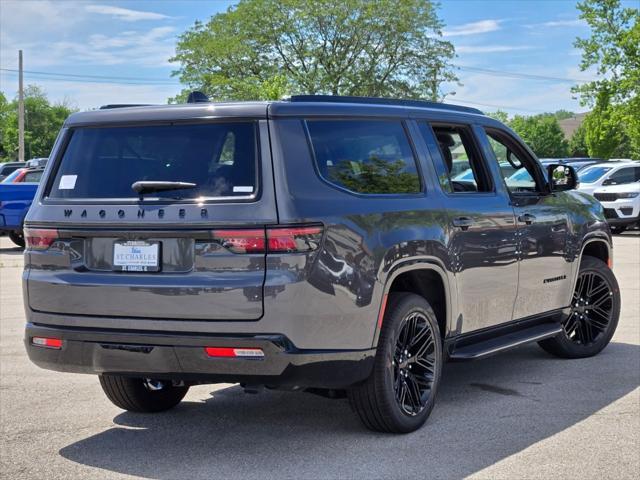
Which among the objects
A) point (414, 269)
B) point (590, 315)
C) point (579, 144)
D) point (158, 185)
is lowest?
point (590, 315)

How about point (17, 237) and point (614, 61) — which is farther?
point (614, 61)

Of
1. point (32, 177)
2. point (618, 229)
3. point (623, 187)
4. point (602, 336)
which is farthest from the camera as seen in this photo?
point (618, 229)

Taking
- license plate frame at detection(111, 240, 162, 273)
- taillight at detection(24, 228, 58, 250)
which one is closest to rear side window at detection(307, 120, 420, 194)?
license plate frame at detection(111, 240, 162, 273)

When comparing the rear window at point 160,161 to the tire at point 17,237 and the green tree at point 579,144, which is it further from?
the green tree at point 579,144

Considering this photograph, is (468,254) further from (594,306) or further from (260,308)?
(594,306)

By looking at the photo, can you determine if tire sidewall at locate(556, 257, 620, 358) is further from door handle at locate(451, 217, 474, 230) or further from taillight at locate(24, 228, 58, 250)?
taillight at locate(24, 228, 58, 250)

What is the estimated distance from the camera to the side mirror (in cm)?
752

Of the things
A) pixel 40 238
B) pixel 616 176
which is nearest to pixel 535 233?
pixel 40 238

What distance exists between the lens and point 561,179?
7555mm

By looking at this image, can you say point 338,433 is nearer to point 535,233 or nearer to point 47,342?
point 47,342

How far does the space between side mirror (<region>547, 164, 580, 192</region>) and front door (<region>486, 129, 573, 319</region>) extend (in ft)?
A: 0.22

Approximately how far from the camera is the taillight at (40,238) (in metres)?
5.46

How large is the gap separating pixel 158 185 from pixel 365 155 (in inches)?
47.7

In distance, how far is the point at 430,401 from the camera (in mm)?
5859
